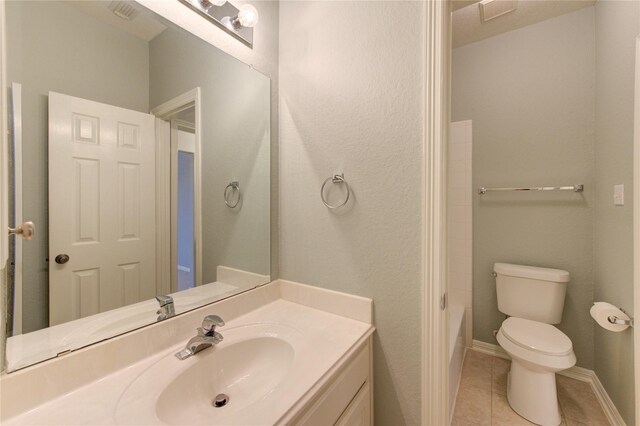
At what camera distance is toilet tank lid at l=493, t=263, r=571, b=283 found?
1.75 m

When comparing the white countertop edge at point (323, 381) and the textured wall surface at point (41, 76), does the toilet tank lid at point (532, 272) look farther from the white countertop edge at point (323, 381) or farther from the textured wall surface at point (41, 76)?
the textured wall surface at point (41, 76)

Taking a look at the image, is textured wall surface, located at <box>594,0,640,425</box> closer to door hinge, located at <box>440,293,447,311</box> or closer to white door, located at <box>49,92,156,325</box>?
door hinge, located at <box>440,293,447,311</box>

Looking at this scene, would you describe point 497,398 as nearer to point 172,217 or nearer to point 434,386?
point 434,386

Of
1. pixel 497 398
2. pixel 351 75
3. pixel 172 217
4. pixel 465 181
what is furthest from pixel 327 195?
pixel 497 398

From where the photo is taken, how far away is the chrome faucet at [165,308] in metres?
0.84

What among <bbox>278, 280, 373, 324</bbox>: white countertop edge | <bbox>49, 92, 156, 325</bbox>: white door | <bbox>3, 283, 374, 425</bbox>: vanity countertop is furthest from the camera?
<bbox>278, 280, 373, 324</bbox>: white countertop edge

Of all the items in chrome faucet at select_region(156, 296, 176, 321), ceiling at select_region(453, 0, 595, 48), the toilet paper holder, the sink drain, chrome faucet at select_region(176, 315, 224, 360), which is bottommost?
the sink drain

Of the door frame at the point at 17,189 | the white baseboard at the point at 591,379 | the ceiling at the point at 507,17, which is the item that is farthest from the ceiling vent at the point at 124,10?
the white baseboard at the point at 591,379

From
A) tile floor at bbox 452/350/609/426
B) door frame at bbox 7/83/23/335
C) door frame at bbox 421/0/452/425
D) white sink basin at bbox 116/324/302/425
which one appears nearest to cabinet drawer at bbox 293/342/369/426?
white sink basin at bbox 116/324/302/425

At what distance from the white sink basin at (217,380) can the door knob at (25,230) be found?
0.44 meters

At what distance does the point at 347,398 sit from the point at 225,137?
1075 mm

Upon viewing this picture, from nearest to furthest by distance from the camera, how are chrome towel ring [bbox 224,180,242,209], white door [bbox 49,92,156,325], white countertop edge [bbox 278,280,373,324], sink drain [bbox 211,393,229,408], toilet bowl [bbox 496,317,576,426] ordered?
white door [bbox 49,92,156,325]
sink drain [bbox 211,393,229,408]
white countertop edge [bbox 278,280,373,324]
chrome towel ring [bbox 224,180,242,209]
toilet bowl [bbox 496,317,576,426]

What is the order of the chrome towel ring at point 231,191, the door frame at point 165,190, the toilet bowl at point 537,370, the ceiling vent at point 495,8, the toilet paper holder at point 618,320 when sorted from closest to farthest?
the door frame at point 165,190
the chrome towel ring at point 231,191
the toilet paper holder at point 618,320
the toilet bowl at point 537,370
the ceiling vent at point 495,8

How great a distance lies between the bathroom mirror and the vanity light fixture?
0.10 meters
